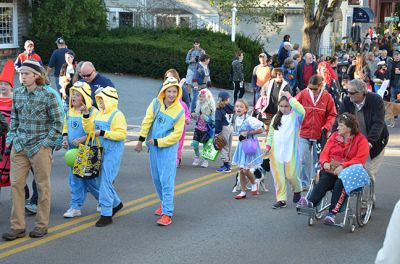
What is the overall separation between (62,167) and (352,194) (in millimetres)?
5729

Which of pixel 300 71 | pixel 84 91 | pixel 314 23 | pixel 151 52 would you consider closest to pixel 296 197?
pixel 84 91

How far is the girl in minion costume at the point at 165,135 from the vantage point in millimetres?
8375

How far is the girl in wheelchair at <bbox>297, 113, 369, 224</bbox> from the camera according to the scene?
8.09 meters

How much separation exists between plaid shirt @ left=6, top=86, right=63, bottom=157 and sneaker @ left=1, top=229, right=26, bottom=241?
853 mm

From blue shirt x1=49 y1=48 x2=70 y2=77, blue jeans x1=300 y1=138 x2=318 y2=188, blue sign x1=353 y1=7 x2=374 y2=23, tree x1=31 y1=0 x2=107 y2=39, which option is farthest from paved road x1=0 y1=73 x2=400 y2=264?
blue sign x1=353 y1=7 x2=374 y2=23

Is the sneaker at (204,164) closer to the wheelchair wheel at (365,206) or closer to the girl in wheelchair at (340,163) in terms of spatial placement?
the wheelchair wheel at (365,206)

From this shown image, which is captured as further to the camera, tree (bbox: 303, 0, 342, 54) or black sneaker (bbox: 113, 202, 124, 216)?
tree (bbox: 303, 0, 342, 54)

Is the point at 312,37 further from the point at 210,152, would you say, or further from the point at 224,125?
the point at 210,152

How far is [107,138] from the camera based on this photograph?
823 centimetres

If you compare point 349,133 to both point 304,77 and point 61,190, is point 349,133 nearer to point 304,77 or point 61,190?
point 61,190

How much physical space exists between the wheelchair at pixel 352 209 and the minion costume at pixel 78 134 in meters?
2.57

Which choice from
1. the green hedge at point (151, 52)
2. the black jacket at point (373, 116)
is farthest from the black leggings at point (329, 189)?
the green hedge at point (151, 52)

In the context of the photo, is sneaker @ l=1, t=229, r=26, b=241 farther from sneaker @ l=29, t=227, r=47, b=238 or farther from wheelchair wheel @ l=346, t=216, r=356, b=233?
wheelchair wheel @ l=346, t=216, r=356, b=233

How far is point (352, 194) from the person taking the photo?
318 inches
